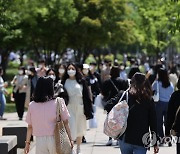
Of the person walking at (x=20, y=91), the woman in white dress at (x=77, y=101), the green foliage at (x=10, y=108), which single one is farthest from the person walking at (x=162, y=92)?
the green foliage at (x=10, y=108)

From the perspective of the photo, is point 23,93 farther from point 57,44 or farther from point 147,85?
point 57,44

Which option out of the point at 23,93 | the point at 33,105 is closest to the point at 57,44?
the point at 23,93

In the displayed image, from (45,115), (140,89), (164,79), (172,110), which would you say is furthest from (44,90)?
(164,79)

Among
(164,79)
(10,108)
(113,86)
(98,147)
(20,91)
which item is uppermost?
(164,79)

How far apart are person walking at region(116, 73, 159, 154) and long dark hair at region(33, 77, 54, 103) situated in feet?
3.39

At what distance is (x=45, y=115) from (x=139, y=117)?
1220 millimetres

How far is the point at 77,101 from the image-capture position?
12773 millimetres

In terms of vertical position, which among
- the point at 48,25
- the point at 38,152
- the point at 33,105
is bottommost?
the point at 38,152

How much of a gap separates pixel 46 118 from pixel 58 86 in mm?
4039

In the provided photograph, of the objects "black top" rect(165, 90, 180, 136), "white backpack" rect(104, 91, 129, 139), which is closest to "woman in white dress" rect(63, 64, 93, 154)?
"black top" rect(165, 90, 180, 136)

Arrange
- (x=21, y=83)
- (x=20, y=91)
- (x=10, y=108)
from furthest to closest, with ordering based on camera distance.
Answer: (x=10, y=108) → (x=20, y=91) → (x=21, y=83)

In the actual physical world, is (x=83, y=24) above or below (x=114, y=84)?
above

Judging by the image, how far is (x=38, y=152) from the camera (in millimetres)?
8430

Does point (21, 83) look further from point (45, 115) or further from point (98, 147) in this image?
point (45, 115)
